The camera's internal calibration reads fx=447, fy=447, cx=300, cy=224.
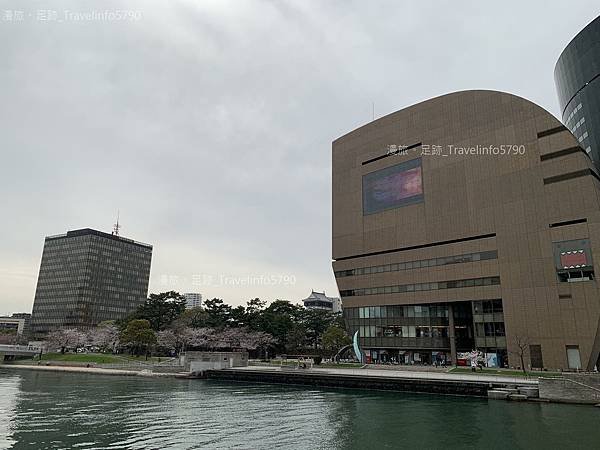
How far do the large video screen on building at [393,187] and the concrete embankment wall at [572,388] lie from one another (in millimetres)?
45103

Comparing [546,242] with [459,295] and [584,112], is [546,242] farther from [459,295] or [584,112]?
[584,112]

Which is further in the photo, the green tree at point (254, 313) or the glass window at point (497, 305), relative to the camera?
the green tree at point (254, 313)

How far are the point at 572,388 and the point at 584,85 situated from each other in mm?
80417

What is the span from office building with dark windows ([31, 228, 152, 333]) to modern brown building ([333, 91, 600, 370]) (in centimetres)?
13099

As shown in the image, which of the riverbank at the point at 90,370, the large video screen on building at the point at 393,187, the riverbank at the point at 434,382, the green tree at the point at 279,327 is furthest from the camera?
the green tree at the point at 279,327

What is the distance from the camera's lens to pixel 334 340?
9644 cm

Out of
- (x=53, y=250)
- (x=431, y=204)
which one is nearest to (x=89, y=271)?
(x=53, y=250)

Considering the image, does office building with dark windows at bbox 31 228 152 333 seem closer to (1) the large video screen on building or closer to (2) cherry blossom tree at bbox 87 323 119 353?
(2) cherry blossom tree at bbox 87 323 119 353

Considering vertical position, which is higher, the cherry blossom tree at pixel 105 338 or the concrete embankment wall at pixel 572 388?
the cherry blossom tree at pixel 105 338

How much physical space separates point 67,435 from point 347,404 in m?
23.5

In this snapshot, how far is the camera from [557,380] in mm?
38844

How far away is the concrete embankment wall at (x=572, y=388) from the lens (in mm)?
37281

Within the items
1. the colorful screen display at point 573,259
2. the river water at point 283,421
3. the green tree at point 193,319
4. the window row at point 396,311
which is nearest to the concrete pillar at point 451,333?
the window row at point 396,311

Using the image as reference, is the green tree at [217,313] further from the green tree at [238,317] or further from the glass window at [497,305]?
the glass window at [497,305]
